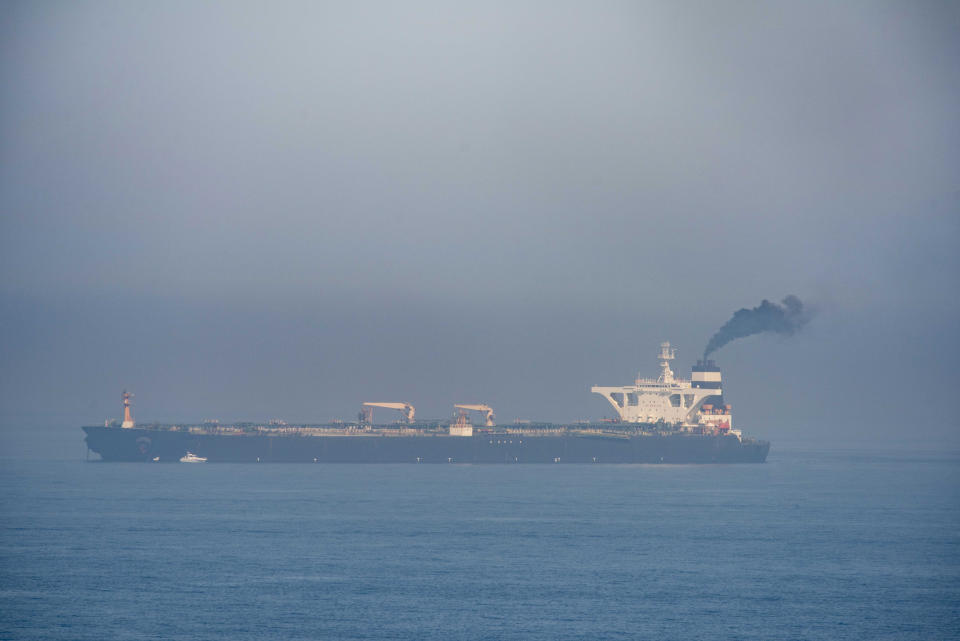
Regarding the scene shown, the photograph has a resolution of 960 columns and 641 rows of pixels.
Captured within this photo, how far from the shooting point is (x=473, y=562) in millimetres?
50594

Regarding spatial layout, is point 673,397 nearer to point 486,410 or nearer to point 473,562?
point 486,410

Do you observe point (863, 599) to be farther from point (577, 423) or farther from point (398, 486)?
point (577, 423)

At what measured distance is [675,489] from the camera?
83.8 m

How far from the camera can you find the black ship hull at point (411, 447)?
100875 millimetres

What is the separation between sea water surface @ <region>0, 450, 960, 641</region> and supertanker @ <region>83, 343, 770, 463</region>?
1508cm

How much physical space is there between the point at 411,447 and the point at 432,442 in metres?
1.92

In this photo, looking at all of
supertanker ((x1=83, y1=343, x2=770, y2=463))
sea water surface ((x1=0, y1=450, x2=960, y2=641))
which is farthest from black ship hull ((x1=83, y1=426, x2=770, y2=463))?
sea water surface ((x1=0, y1=450, x2=960, y2=641))

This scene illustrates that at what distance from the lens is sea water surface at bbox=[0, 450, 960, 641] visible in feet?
131

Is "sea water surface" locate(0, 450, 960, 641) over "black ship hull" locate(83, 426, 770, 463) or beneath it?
beneath

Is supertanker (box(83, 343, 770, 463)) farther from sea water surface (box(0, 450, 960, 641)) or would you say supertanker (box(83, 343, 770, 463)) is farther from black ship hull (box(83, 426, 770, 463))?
sea water surface (box(0, 450, 960, 641))

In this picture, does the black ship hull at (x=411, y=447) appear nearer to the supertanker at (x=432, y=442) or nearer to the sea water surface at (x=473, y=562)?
the supertanker at (x=432, y=442)

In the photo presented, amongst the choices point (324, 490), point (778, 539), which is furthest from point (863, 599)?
point (324, 490)

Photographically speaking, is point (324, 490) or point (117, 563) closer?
point (117, 563)

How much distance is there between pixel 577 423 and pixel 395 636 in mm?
77576
